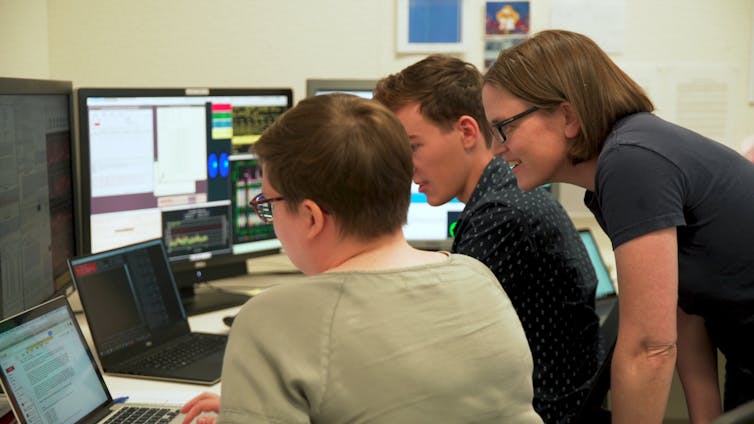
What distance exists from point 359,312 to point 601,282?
5.56ft

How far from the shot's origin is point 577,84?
1441mm

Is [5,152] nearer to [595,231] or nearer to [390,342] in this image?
[390,342]

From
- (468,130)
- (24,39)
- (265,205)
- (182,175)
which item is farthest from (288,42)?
(265,205)

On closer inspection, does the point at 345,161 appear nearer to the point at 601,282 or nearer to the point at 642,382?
the point at 642,382

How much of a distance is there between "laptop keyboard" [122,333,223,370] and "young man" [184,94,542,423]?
2.48ft

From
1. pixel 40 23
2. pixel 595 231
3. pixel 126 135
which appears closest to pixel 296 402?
pixel 126 135

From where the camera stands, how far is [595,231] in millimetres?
2812

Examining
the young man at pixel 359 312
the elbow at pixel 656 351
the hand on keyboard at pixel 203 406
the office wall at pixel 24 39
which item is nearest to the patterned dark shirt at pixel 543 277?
the elbow at pixel 656 351

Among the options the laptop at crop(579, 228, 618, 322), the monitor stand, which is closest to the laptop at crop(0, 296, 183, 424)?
the monitor stand

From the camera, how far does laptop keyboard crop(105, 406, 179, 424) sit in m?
1.45

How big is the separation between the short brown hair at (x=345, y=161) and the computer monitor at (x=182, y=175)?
1109 mm

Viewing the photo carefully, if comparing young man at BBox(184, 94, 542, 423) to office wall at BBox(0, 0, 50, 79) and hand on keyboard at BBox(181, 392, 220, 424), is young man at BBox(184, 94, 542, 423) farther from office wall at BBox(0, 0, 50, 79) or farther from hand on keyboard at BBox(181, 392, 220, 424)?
office wall at BBox(0, 0, 50, 79)

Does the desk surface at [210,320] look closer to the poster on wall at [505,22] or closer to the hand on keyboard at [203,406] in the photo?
the hand on keyboard at [203,406]

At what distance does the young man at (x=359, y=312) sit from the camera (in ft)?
3.10
